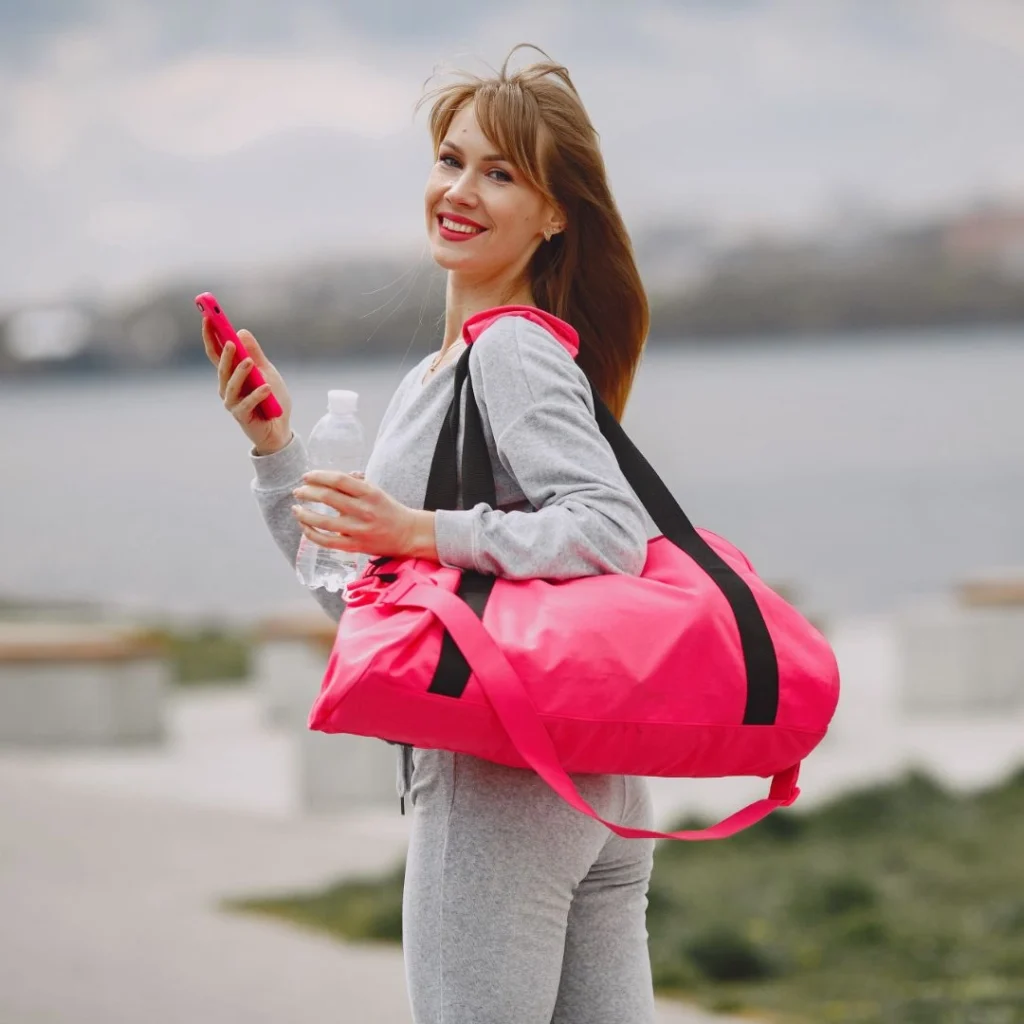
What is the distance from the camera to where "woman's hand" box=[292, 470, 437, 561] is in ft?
6.97

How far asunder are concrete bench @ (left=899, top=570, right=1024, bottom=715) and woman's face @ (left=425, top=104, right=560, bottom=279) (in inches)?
324

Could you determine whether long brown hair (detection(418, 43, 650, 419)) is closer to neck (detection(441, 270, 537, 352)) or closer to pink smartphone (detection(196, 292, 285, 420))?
neck (detection(441, 270, 537, 352))

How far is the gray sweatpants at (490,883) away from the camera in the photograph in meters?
2.12

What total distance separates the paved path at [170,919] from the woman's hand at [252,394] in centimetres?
270

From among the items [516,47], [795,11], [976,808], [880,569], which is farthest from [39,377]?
[516,47]

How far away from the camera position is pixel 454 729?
2027 mm

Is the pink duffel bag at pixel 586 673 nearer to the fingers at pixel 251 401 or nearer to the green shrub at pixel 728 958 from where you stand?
the fingers at pixel 251 401

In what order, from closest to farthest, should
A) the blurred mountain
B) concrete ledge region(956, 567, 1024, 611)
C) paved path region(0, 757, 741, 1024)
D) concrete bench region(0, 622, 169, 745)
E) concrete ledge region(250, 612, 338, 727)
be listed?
1. paved path region(0, 757, 741, 1024)
2. concrete ledge region(250, 612, 338, 727)
3. concrete bench region(0, 622, 169, 745)
4. concrete ledge region(956, 567, 1024, 611)
5. the blurred mountain

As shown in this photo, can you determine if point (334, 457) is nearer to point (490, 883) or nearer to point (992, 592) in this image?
point (490, 883)

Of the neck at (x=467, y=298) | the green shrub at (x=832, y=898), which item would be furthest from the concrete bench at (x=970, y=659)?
the neck at (x=467, y=298)

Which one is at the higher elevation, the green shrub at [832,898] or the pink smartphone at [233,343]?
the pink smartphone at [233,343]

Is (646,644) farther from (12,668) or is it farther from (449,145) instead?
(12,668)

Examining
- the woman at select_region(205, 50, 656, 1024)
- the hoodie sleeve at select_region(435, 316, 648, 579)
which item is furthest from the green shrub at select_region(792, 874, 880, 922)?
the hoodie sleeve at select_region(435, 316, 648, 579)

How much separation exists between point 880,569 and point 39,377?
3286cm
